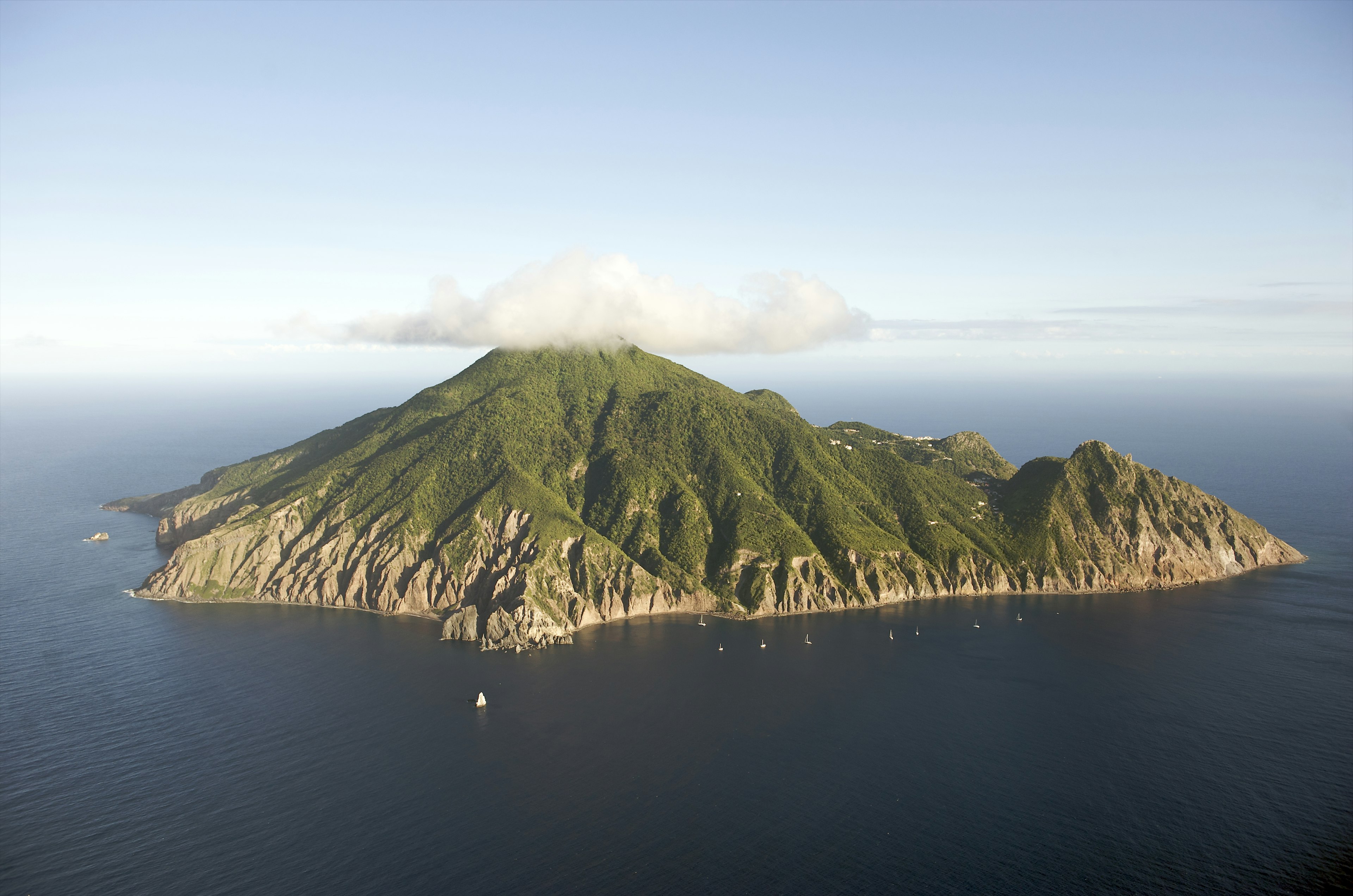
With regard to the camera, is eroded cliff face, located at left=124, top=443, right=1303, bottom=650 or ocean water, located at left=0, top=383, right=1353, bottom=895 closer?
ocean water, located at left=0, top=383, right=1353, bottom=895

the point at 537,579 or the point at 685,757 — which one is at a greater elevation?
the point at 537,579

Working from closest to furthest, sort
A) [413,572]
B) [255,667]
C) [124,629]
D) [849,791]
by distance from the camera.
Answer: [849,791] → [255,667] → [124,629] → [413,572]

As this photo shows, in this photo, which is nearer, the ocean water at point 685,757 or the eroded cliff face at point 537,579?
the ocean water at point 685,757

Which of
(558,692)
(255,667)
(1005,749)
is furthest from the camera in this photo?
(255,667)

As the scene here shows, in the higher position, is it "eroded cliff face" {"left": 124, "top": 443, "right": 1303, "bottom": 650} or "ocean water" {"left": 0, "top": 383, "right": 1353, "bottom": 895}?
"eroded cliff face" {"left": 124, "top": 443, "right": 1303, "bottom": 650}

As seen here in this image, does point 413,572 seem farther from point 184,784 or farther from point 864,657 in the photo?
point 864,657

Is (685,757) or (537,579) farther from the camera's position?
(537,579)

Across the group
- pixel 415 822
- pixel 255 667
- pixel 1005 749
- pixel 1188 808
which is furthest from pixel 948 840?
pixel 255 667

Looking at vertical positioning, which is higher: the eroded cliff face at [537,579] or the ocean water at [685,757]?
the eroded cliff face at [537,579]
